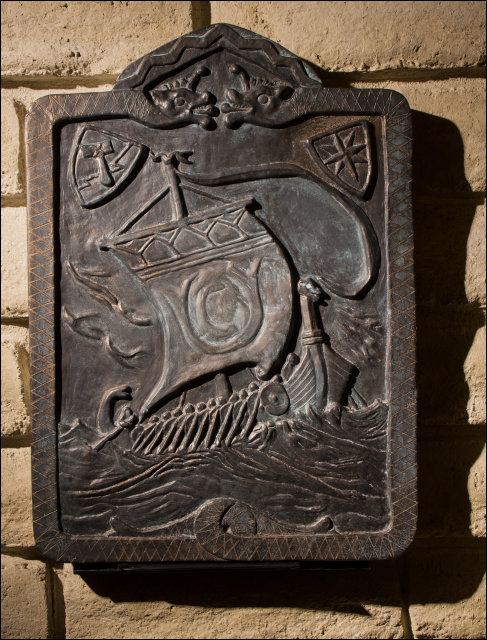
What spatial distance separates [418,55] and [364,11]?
Answer: 0.15 metres

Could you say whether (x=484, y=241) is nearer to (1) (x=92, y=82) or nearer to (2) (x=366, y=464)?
(2) (x=366, y=464)

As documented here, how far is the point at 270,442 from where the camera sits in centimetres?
120

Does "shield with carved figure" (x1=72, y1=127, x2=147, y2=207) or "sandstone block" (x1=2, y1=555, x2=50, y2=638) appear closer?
"shield with carved figure" (x1=72, y1=127, x2=147, y2=207)

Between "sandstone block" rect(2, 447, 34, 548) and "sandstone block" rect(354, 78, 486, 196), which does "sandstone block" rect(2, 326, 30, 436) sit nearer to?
"sandstone block" rect(2, 447, 34, 548)

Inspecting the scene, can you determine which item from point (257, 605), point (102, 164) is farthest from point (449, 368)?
point (102, 164)

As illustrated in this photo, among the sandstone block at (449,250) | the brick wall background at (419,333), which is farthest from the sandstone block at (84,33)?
the sandstone block at (449,250)

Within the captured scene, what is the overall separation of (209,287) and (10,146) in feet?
1.81

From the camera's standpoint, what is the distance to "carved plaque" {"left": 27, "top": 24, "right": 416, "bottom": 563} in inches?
47.0

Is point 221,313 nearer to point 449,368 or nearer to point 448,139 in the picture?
point 449,368

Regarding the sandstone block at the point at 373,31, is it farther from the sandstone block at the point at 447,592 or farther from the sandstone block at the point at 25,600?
the sandstone block at the point at 25,600

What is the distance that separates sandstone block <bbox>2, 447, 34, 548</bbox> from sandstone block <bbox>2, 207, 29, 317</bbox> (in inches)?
12.1

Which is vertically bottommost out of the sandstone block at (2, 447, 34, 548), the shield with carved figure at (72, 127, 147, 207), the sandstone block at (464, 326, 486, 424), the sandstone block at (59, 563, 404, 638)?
the sandstone block at (59, 563, 404, 638)

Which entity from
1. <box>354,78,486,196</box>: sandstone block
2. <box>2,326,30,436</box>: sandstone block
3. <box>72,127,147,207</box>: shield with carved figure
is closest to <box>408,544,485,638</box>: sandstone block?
<box>354,78,486,196</box>: sandstone block

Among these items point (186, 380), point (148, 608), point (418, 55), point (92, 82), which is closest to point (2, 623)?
point (148, 608)
